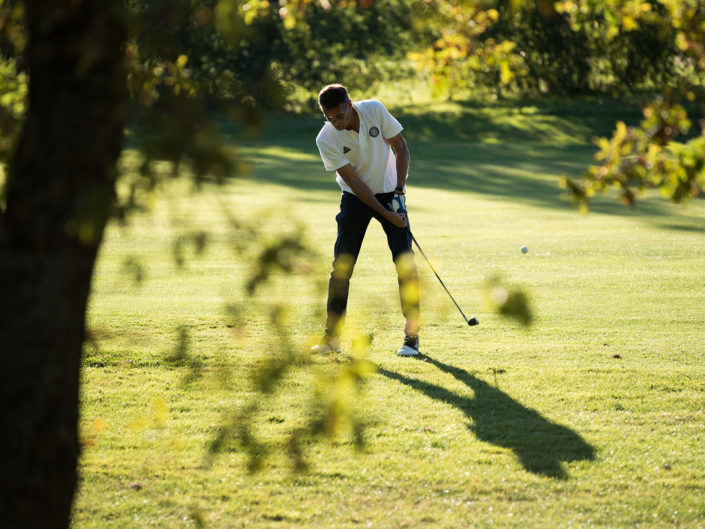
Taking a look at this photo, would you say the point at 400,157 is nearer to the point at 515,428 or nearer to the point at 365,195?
the point at 365,195

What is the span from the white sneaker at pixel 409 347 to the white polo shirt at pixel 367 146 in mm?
1175

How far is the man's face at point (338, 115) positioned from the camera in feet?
23.8

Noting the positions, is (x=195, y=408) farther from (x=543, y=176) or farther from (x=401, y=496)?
(x=543, y=176)

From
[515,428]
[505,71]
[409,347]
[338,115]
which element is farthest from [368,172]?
[505,71]

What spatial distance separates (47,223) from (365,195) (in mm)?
5045

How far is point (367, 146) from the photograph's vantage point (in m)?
7.74

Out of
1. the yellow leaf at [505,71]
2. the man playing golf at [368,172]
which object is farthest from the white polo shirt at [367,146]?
the yellow leaf at [505,71]

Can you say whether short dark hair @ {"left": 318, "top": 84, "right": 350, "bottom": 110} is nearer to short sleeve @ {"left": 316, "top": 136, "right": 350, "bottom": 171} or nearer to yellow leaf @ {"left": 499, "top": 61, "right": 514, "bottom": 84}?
short sleeve @ {"left": 316, "top": 136, "right": 350, "bottom": 171}

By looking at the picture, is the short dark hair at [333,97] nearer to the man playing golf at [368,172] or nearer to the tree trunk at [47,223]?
the man playing golf at [368,172]

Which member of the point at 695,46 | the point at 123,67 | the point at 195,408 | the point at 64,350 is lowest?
the point at 195,408

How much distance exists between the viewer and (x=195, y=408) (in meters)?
6.35

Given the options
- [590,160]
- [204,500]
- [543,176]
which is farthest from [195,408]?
[590,160]

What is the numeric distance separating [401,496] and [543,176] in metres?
20.3

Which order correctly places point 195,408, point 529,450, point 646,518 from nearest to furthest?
1. point 646,518
2. point 529,450
3. point 195,408
